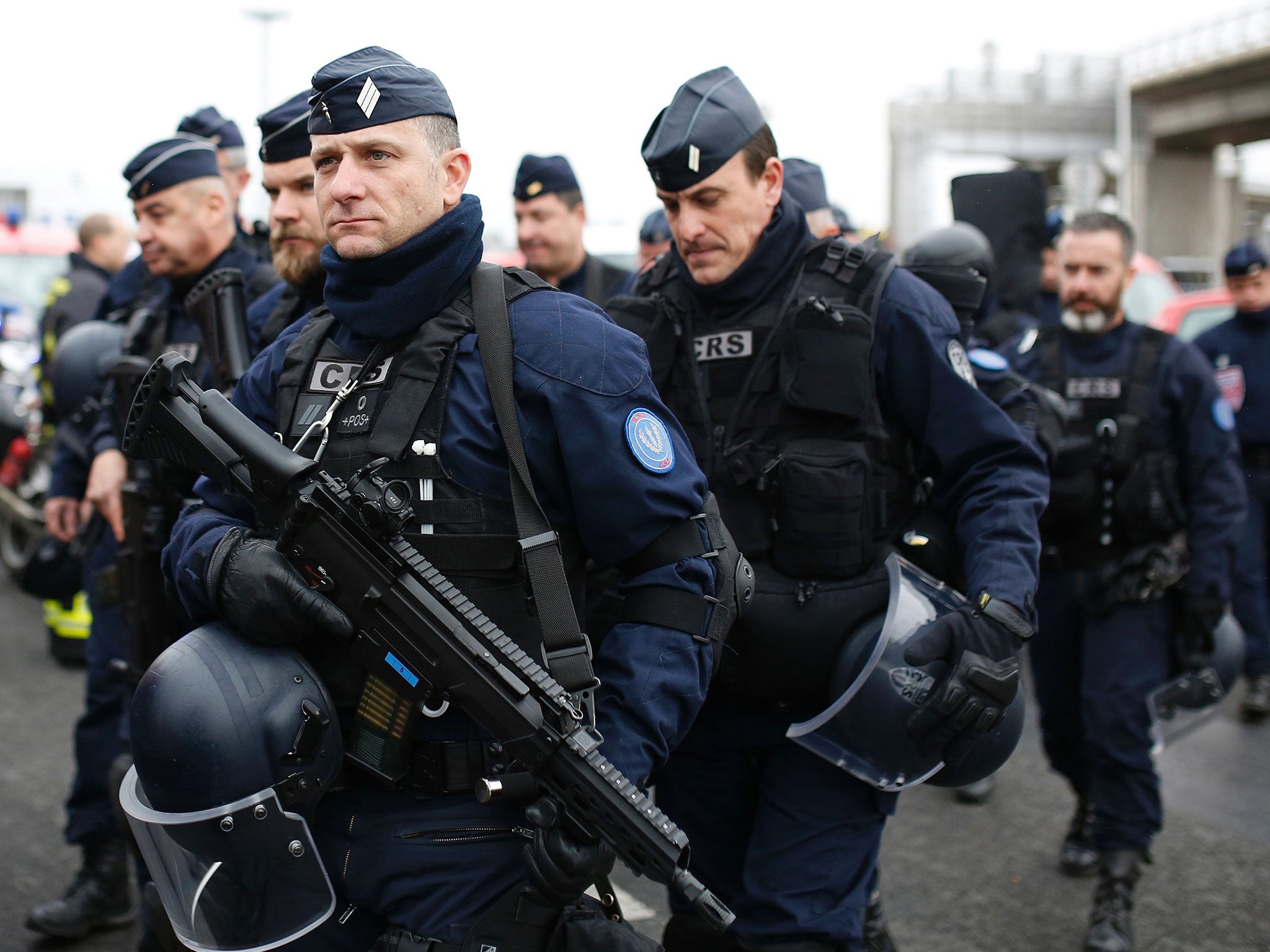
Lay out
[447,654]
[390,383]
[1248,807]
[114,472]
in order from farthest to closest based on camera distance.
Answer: [1248,807]
[114,472]
[390,383]
[447,654]

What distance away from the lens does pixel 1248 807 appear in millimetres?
4828

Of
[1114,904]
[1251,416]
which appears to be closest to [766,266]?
[1114,904]

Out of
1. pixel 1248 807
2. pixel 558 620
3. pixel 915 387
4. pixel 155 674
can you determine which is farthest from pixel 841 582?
pixel 1248 807

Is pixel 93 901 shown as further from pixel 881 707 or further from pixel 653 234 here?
pixel 653 234

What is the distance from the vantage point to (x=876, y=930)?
3008 millimetres

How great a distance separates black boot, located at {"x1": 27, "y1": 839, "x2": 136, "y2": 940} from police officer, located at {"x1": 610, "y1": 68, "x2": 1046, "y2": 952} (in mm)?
Result: 1921

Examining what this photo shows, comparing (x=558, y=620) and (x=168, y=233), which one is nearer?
(x=558, y=620)

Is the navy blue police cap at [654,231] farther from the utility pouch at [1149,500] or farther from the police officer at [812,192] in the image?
the utility pouch at [1149,500]

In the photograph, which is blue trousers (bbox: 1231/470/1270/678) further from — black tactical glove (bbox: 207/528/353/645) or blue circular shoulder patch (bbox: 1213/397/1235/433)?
black tactical glove (bbox: 207/528/353/645)

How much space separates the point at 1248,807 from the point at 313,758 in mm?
4187

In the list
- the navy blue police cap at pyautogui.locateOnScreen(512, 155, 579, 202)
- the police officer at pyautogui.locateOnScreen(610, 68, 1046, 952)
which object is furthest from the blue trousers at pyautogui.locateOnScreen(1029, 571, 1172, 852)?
the navy blue police cap at pyautogui.locateOnScreen(512, 155, 579, 202)

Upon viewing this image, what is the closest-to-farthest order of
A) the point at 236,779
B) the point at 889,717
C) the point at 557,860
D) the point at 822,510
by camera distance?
1. the point at 557,860
2. the point at 236,779
3. the point at 889,717
4. the point at 822,510

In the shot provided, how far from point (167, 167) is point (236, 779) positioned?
244 centimetres

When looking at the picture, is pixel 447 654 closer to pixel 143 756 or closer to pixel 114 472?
pixel 143 756
